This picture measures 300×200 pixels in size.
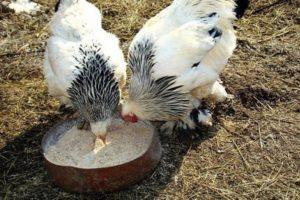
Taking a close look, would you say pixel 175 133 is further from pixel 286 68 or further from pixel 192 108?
pixel 286 68

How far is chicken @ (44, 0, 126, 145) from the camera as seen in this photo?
13.8 ft

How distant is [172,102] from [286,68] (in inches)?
67.9

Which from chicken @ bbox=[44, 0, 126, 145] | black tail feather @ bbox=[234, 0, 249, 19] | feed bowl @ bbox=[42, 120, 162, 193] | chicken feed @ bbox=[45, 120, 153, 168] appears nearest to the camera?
feed bowl @ bbox=[42, 120, 162, 193]

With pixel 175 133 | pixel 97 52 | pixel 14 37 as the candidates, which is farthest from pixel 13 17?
pixel 175 133

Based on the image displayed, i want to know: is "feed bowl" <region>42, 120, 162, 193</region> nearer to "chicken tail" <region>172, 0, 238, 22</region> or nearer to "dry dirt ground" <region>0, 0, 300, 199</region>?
"dry dirt ground" <region>0, 0, 300, 199</region>

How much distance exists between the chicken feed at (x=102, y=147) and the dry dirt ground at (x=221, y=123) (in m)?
0.26

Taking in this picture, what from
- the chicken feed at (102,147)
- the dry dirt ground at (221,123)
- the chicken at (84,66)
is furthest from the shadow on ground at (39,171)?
the chicken at (84,66)

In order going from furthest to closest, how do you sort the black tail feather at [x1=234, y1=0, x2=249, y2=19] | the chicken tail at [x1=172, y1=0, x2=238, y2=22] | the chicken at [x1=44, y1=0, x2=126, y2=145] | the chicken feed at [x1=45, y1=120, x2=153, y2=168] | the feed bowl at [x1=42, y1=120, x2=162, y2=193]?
the black tail feather at [x1=234, y1=0, x2=249, y2=19]
the chicken tail at [x1=172, y1=0, x2=238, y2=22]
the chicken at [x1=44, y1=0, x2=126, y2=145]
the chicken feed at [x1=45, y1=120, x2=153, y2=168]
the feed bowl at [x1=42, y1=120, x2=162, y2=193]

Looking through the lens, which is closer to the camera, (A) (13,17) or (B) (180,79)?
(B) (180,79)

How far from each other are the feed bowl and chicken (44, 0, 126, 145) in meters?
0.39

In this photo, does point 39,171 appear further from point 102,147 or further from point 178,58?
point 178,58

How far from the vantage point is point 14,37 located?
253 inches

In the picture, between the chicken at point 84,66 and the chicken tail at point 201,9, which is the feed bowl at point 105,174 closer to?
the chicken at point 84,66

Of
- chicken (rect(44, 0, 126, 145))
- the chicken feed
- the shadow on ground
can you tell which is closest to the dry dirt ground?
the shadow on ground
